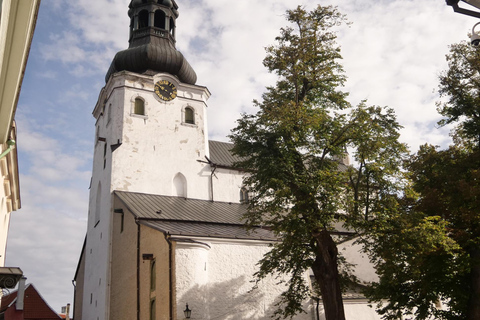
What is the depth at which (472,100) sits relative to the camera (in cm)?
1303

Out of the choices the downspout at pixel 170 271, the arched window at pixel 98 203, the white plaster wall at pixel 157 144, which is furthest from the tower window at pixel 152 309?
the arched window at pixel 98 203

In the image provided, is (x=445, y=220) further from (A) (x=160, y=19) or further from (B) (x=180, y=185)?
(A) (x=160, y=19)

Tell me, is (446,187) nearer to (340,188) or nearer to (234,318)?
(340,188)

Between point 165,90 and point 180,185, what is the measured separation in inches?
196

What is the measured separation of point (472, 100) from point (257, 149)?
6.15 meters

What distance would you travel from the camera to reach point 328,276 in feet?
40.1

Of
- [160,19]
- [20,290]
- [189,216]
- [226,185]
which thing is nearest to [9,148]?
[20,290]

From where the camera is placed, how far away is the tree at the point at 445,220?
12047 mm

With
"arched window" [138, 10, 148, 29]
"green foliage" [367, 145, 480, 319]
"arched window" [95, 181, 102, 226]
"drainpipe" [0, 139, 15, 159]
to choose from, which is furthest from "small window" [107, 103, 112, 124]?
"drainpipe" [0, 139, 15, 159]

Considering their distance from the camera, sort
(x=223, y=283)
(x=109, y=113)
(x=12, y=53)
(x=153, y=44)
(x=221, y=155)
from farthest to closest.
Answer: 1. (x=221, y=155)
2. (x=153, y=44)
3. (x=109, y=113)
4. (x=223, y=283)
5. (x=12, y=53)

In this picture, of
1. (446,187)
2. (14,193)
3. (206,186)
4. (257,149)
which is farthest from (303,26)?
Result: (206,186)

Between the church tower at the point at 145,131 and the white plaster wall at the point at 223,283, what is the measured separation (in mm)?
Result: 5634

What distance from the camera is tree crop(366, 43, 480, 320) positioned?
12.0 meters

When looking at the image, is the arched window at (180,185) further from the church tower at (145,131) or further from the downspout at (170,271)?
the downspout at (170,271)
